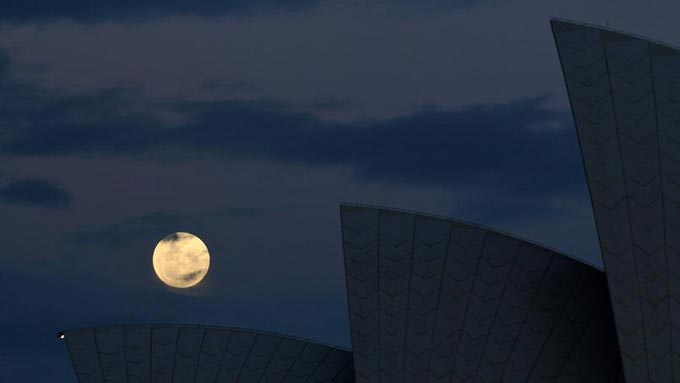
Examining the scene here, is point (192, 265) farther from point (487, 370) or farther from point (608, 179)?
point (608, 179)

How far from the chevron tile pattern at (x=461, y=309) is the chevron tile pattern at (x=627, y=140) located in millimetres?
5007

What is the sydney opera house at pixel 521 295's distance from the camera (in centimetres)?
4753

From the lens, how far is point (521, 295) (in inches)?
2082

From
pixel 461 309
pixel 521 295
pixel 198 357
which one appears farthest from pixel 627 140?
pixel 198 357

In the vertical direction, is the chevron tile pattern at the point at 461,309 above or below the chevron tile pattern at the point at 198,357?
below

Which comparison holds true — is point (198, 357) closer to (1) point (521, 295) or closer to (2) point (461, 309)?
(2) point (461, 309)

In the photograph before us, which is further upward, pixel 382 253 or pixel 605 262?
pixel 382 253

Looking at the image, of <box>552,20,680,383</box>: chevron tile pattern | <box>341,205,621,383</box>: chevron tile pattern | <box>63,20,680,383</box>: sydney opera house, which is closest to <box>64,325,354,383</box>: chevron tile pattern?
<box>63,20,680,383</box>: sydney opera house

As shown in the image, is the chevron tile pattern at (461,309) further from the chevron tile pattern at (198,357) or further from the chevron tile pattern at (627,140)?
the chevron tile pattern at (198,357)

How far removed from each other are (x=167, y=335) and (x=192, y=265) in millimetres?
3004

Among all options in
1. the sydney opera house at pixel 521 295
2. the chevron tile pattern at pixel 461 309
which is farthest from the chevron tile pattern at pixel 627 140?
the chevron tile pattern at pixel 461 309

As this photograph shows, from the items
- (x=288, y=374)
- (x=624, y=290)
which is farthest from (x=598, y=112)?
(x=288, y=374)

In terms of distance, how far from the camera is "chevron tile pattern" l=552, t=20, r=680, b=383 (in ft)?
156

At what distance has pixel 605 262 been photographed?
156ft
